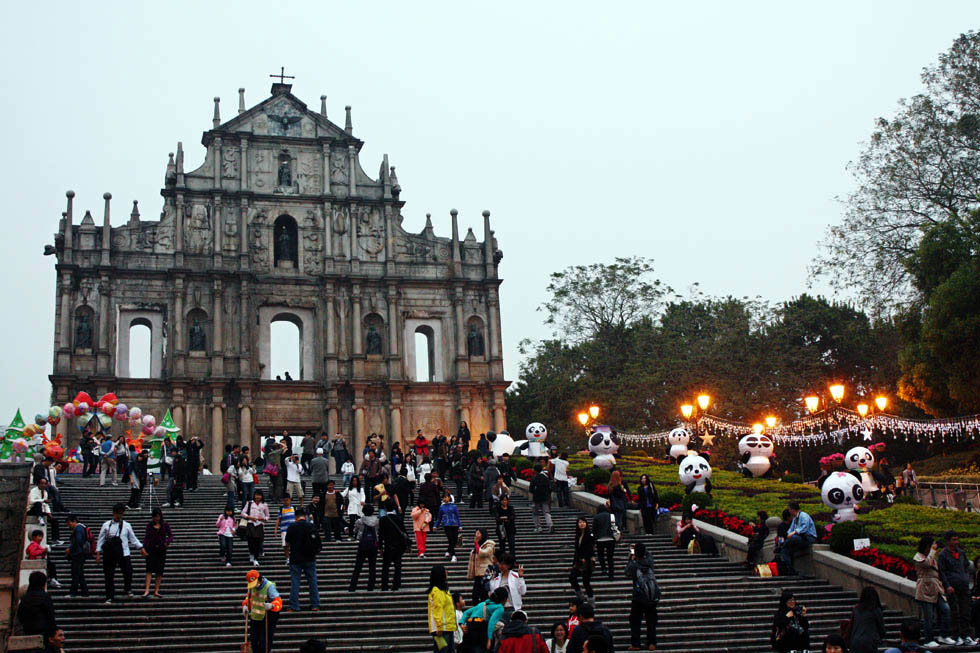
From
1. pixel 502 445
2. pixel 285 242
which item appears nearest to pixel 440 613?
pixel 502 445

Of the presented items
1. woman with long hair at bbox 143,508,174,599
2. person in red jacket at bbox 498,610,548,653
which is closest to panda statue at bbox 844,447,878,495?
woman with long hair at bbox 143,508,174,599

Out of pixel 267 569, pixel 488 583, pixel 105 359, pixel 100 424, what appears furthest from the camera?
pixel 105 359

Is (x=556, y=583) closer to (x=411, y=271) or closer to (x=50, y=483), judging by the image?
(x=50, y=483)

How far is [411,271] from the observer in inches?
1818

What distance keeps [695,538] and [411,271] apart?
25.2m

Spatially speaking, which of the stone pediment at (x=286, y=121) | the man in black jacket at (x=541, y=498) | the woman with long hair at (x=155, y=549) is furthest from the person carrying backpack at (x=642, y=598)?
the stone pediment at (x=286, y=121)

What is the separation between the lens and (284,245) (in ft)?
149

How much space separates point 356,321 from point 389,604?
27.4 m

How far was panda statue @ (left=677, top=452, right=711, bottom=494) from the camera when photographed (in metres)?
26.2

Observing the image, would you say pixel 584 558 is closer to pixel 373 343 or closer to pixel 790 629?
pixel 790 629

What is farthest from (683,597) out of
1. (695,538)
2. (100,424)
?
(100,424)

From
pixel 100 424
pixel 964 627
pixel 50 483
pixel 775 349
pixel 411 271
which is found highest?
pixel 411 271

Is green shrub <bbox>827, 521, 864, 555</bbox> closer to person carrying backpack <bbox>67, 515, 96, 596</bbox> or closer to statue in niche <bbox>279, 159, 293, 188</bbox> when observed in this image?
person carrying backpack <bbox>67, 515, 96, 596</bbox>

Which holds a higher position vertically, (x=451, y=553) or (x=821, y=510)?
(x=821, y=510)
